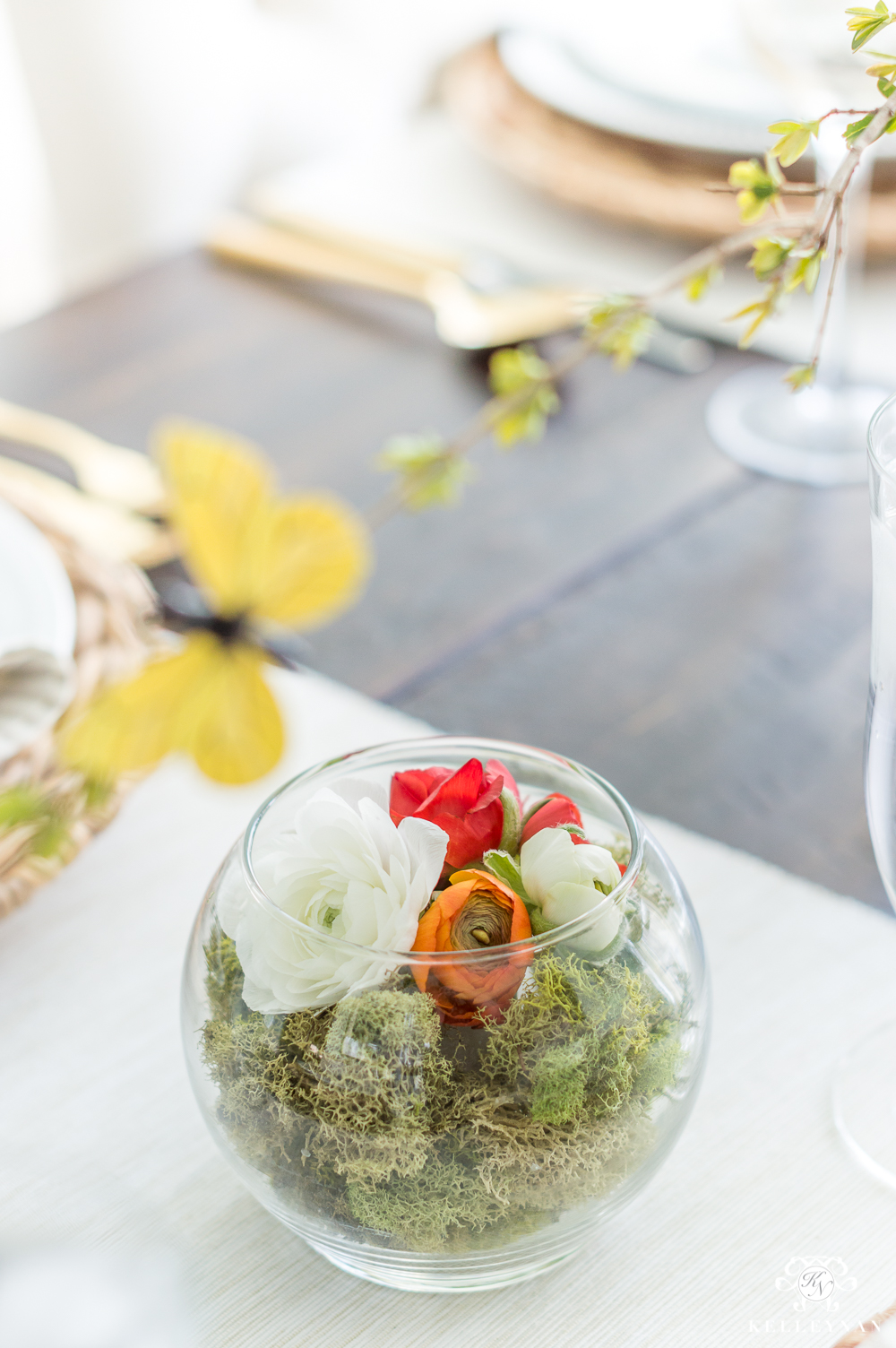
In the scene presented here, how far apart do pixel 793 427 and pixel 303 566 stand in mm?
531

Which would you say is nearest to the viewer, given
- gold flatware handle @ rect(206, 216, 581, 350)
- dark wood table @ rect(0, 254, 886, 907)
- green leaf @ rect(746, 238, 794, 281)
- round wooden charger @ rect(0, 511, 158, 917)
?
green leaf @ rect(746, 238, 794, 281)

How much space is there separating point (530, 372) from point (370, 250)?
0.50m

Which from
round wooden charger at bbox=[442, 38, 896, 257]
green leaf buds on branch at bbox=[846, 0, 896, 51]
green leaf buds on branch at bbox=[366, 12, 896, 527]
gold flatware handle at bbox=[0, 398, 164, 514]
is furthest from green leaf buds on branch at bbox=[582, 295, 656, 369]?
round wooden charger at bbox=[442, 38, 896, 257]

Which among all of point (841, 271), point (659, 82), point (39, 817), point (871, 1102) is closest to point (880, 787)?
point (871, 1102)

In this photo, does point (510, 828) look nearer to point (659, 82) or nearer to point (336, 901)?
point (336, 901)

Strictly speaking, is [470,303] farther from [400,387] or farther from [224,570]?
[224,570]

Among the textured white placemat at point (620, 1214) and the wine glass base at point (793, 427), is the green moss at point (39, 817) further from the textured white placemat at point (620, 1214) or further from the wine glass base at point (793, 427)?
the wine glass base at point (793, 427)

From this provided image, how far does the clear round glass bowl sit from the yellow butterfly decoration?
38mm

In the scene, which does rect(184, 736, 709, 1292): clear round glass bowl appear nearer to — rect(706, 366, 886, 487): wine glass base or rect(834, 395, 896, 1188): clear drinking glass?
rect(834, 395, 896, 1188): clear drinking glass

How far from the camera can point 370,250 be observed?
892mm

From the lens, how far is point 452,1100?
264 mm

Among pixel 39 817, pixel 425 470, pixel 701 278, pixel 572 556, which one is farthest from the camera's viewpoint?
pixel 572 556

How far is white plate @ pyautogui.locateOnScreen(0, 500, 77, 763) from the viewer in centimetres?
42

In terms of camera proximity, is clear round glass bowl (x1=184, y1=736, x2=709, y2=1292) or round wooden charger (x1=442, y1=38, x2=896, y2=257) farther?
round wooden charger (x1=442, y1=38, x2=896, y2=257)
